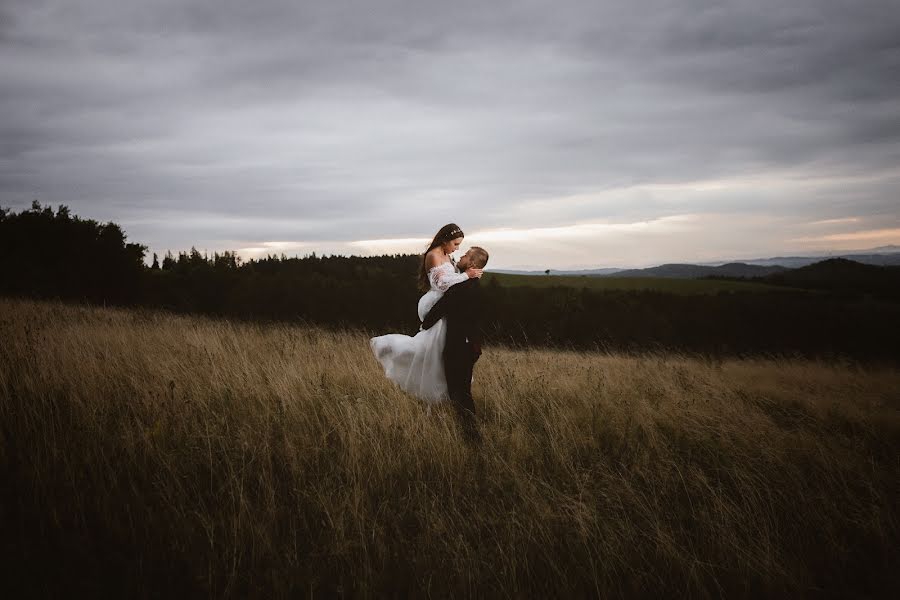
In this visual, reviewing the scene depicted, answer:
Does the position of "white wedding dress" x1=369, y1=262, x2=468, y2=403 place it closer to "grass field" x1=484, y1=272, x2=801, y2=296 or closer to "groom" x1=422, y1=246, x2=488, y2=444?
"groom" x1=422, y1=246, x2=488, y2=444

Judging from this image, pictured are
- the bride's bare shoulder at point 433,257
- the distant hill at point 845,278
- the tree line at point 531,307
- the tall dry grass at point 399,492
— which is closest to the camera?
the tall dry grass at point 399,492

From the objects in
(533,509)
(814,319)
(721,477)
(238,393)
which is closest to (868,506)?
(721,477)

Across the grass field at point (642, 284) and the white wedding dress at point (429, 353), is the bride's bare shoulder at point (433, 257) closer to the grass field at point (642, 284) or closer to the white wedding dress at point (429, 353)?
the white wedding dress at point (429, 353)

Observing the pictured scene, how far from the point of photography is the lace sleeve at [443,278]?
14.4 feet

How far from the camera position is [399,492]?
327cm

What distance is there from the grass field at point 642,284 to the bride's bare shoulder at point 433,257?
45.5 m

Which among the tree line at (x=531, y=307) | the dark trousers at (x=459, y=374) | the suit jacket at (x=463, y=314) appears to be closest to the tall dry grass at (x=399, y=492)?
the dark trousers at (x=459, y=374)

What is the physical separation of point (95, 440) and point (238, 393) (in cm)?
144

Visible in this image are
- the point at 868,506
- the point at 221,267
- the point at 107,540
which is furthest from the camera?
the point at 221,267

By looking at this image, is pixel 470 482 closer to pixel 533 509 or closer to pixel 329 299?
pixel 533 509

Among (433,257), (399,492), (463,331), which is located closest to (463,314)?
(463,331)

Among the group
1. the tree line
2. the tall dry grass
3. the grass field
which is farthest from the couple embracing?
the grass field

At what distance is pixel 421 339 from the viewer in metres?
4.76

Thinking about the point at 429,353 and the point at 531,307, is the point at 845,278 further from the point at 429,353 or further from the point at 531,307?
the point at 429,353
